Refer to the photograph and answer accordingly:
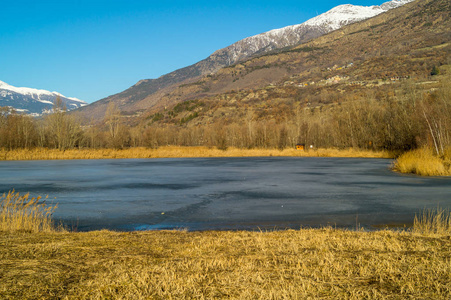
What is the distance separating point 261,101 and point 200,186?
382 feet

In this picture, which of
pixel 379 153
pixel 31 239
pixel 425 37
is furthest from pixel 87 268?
pixel 425 37

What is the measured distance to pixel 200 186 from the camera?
60.6 feet

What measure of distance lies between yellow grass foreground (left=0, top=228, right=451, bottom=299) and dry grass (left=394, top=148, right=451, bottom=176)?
18.3 meters

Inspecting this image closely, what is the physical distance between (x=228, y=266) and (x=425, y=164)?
22.8m

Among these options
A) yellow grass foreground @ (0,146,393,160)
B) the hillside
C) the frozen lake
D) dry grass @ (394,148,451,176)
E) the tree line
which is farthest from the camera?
the hillside

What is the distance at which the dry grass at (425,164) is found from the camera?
2256 cm

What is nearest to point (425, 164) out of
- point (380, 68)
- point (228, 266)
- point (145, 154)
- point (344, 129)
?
point (228, 266)

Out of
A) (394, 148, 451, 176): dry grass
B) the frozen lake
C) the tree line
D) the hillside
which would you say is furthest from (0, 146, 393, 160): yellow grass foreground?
the hillside

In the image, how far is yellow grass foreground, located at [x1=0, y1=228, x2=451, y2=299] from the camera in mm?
4020

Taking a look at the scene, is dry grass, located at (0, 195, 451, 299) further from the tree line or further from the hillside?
the hillside

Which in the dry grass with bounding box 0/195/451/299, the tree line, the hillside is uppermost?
the hillside

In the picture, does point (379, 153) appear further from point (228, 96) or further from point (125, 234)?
point (228, 96)

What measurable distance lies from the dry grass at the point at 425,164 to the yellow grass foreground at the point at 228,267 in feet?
60.0

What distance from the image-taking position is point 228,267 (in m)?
4.91
